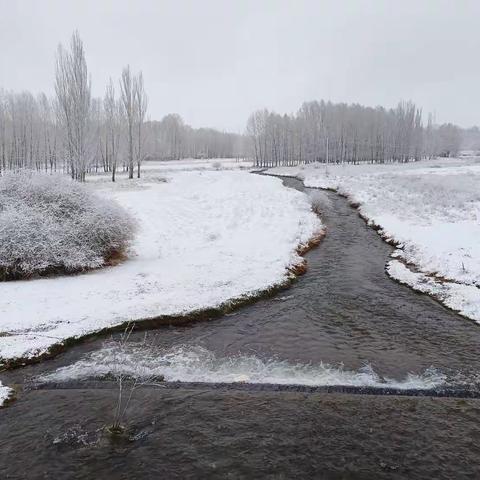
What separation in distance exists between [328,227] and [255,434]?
709 inches

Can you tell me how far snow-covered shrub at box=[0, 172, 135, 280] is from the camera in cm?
1223

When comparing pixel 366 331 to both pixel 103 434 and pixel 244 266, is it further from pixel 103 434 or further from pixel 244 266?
pixel 103 434

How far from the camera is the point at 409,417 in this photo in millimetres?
6613

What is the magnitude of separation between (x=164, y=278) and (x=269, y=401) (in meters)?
6.53

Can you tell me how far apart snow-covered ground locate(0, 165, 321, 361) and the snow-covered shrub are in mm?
546

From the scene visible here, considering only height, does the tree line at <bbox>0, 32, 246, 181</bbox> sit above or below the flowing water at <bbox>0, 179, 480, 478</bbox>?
above

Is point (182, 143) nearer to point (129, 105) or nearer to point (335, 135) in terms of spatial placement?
point (335, 135)

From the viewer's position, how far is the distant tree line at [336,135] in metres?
93.7

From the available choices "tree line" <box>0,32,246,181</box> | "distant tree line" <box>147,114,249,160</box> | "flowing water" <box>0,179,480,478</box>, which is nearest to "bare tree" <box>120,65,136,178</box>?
"tree line" <box>0,32,246,181</box>

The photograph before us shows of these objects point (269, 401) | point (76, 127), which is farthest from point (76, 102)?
point (269, 401)

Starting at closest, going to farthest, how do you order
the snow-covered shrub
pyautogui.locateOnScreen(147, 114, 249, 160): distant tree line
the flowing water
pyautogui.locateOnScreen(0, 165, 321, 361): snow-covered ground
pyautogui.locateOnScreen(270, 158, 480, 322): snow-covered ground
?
1. the flowing water
2. pyautogui.locateOnScreen(0, 165, 321, 361): snow-covered ground
3. the snow-covered shrub
4. pyautogui.locateOnScreen(270, 158, 480, 322): snow-covered ground
5. pyautogui.locateOnScreen(147, 114, 249, 160): distant tree line

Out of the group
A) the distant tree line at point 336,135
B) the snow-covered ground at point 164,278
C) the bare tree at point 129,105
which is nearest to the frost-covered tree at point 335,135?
the distant tree line at point 336,135

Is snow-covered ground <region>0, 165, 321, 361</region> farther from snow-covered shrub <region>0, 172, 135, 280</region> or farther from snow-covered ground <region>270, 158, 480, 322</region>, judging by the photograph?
snow-covered ground <region>270, 158, 480, 322</region>

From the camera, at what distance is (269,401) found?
713cm
